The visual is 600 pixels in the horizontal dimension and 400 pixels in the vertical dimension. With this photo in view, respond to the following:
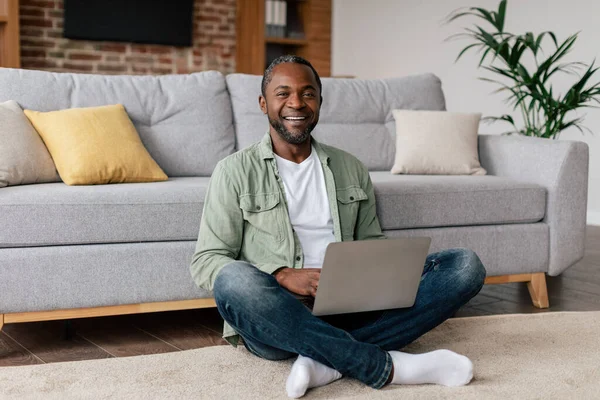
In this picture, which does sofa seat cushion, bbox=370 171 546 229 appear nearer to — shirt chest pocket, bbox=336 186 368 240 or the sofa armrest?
the sofa armrest

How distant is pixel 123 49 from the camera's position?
602cm

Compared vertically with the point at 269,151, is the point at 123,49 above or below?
above

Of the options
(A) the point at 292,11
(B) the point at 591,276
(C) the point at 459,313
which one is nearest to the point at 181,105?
(C) the point at 459,313

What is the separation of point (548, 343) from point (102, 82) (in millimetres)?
1905

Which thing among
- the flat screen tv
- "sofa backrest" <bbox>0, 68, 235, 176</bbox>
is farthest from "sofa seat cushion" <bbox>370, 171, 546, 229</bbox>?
the flat screen tv

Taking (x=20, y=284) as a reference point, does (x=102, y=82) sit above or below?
above

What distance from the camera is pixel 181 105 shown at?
301cm

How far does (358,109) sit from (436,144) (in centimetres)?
40

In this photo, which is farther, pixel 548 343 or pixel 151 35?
pixel 151 35

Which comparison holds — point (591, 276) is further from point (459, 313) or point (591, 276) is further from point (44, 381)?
point (44, 381)

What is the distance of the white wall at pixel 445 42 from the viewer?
15.9ft

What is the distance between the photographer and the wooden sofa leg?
9.32 feet

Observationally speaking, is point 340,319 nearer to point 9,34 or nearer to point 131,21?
point 9,34

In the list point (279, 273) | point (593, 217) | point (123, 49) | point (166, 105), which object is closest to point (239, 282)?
point (279, 273)
